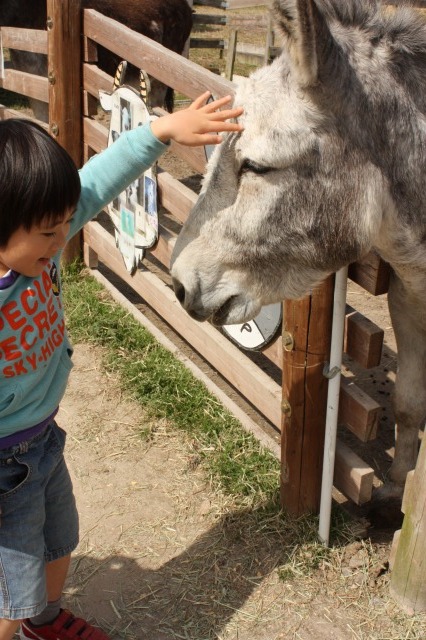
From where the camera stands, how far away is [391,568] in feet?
9.44

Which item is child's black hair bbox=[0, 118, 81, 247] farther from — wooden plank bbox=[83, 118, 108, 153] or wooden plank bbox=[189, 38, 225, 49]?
wooden plank bbox=[189, 38, 225, 49]

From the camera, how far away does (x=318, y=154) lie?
2.19 m

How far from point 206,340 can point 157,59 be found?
150 cm

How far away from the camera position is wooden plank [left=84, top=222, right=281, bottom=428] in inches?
137

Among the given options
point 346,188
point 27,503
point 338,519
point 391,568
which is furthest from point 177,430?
point 346,188

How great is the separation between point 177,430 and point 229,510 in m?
0.70

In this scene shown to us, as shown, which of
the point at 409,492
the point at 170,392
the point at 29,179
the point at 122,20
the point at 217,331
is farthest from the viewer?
the point at 122,20

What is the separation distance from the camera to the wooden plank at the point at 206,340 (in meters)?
3.49

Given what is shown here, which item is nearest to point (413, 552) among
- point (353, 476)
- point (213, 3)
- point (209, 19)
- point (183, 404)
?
point (353, 476)

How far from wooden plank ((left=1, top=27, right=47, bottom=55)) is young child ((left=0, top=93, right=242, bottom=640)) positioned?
3.65m

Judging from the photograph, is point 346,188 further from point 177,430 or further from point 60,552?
point 177,430

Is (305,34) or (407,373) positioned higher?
(305,34)

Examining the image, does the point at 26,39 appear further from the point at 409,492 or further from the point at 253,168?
the point at 409,492

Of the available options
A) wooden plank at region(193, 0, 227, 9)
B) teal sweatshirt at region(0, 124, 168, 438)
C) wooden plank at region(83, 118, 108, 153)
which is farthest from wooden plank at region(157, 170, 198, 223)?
wooden plank at region(193, 0, 227, 9)
